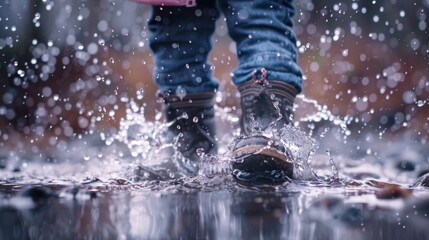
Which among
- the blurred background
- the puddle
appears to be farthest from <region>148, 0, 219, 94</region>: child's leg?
the blurred background

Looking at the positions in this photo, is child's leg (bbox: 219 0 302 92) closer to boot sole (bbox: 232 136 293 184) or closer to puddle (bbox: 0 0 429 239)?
puddle (bbox: 0 0 429 239)

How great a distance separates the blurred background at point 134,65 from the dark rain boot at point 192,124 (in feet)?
3.40

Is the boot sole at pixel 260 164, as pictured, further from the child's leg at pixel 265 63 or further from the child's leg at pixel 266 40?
the child's leg at pixel 266 40

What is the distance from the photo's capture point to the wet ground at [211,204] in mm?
861

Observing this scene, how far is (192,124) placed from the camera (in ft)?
6.24

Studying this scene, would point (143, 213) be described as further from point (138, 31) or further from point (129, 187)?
point (138, 31)

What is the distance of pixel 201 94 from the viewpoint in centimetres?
194

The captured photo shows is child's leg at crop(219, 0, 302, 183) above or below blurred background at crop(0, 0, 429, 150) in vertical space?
below

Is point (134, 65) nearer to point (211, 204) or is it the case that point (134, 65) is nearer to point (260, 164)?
point (260, 164)

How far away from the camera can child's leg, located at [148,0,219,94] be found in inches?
76.2

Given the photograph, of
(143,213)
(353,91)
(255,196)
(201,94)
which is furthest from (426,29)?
(143,213)

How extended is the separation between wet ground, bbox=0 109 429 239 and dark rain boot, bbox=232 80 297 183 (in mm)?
40

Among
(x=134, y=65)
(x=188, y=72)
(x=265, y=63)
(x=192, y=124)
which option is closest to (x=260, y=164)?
(x=265, y=63)

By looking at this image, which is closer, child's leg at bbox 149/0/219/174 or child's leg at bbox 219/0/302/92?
child's leg at bbox 219/0/302/92
